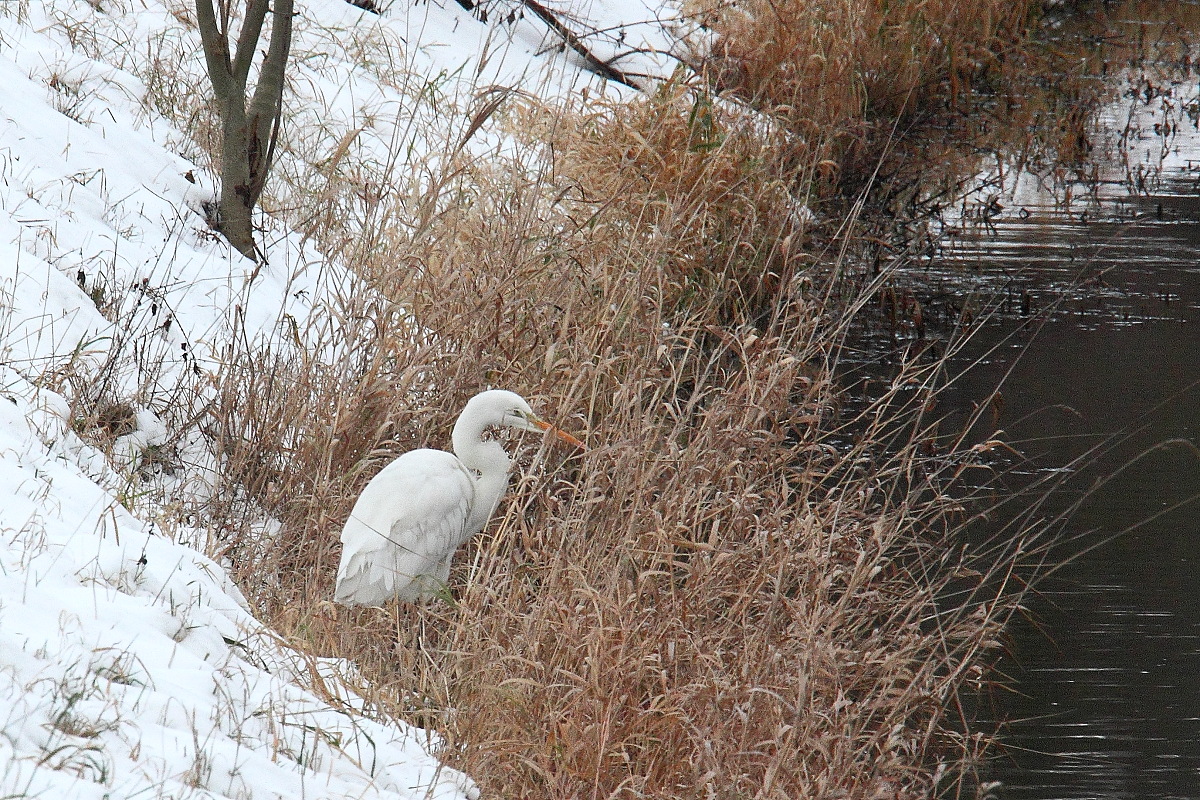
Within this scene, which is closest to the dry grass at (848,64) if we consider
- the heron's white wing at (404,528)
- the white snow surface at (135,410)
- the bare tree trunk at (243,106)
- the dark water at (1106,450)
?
the dark water at (1106,450)

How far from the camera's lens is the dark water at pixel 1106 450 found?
4.02 metres

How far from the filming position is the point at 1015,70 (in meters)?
12.3

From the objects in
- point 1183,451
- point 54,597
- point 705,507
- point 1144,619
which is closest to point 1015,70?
point 1183,451

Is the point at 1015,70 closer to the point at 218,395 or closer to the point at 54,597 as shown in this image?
the point at 218,395

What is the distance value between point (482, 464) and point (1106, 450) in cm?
279

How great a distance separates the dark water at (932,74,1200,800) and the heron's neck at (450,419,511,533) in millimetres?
1577

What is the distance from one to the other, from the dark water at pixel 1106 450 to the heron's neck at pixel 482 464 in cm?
158

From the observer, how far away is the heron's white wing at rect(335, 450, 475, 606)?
3.77m

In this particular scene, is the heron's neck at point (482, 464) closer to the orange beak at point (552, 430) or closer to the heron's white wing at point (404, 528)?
the heron's white wing at point (404, 528)

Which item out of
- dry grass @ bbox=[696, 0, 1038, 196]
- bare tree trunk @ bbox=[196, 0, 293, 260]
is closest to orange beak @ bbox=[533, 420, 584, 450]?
bare tree trunk @ bbox=[196, 0, 293, 260]

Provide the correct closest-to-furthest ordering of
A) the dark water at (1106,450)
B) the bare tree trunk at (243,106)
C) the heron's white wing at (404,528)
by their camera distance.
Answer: the heron's white wing at (404,528), the dark water at (1106,450), the bare tree trunk at (243,106)

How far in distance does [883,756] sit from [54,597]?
5.81 ft

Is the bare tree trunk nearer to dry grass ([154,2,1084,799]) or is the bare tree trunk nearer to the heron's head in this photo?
dry grass ([154,2,1084,799])

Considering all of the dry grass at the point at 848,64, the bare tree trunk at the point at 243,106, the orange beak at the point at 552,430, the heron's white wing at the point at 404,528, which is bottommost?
the heron's white wing at the point at 404,528
